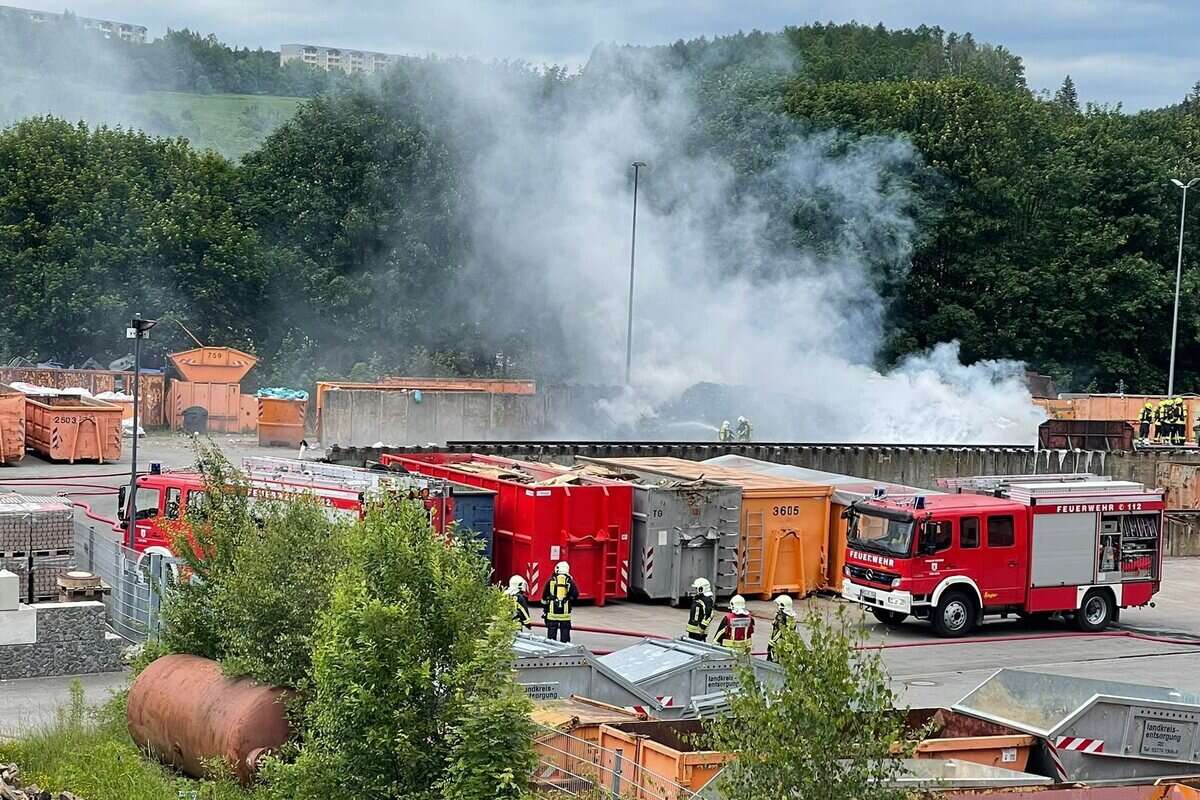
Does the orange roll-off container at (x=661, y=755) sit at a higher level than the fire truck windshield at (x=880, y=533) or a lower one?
lower

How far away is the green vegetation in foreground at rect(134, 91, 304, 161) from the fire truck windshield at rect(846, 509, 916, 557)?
114 m

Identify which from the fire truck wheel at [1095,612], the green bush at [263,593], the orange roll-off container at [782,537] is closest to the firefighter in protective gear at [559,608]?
the green bush at [263,593]

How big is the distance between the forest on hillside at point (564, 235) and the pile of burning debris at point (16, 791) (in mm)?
45174

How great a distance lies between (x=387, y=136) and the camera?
62.3 metres

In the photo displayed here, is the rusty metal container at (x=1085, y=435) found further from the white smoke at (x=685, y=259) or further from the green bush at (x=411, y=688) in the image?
the green bush at (x=411, y=688)

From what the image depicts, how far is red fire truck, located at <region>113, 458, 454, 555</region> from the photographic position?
22.5 metres

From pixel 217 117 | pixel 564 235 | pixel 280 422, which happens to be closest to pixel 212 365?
pixel 280 422

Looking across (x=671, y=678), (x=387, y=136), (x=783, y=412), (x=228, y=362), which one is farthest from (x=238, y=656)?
(x=387, y=136)

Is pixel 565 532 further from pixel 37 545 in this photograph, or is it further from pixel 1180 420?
pixel 1180 420

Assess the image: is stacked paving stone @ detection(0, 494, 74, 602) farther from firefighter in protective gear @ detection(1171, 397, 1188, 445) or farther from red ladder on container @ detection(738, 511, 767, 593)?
firefighter in protective gear @ detection(1171, 397, 1188, 445)

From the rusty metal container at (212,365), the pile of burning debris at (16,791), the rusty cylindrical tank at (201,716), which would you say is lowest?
the pile of burning debris at (16,791)

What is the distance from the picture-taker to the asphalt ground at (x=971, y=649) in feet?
60.6

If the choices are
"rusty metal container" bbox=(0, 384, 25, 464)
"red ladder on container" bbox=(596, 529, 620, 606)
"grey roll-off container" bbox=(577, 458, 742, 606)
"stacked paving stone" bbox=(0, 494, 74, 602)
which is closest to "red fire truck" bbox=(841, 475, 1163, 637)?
"grey roll-off container" bbox=(577, 458, 742, 606)

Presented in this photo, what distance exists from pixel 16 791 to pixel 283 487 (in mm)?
10836
